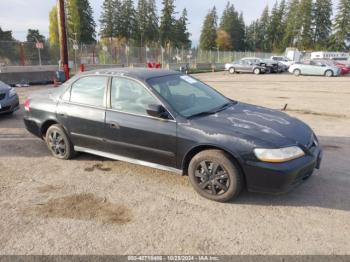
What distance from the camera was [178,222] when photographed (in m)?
3.52

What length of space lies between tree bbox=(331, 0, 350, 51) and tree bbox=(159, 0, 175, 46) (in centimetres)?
3932

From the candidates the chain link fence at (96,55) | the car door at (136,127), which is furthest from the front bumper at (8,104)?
the chain link fence at (96,55)

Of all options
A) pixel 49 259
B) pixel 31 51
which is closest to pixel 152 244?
pixel 49 259

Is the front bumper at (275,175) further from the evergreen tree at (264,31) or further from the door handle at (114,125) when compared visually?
the evergreen tree at (264,31)

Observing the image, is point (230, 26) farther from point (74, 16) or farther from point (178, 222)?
point (178, 222)

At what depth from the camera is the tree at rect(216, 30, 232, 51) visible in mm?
90062

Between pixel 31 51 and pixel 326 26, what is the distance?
77628 mm

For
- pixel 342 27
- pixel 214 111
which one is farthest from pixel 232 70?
pixel 342 27

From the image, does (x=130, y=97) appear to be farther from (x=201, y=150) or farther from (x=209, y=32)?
(x=209, y=32)

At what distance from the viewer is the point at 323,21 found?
Answer: 80438 millimetres

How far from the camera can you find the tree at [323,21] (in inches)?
3167

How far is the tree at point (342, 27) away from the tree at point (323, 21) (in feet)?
10.0

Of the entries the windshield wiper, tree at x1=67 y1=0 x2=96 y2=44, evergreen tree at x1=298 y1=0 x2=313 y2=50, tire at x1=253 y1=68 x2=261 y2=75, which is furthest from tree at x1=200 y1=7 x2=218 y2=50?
the windshield wiper

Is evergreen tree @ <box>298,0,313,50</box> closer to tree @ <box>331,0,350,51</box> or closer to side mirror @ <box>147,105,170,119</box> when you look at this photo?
tree @ <box>331,0,350,51</box>
